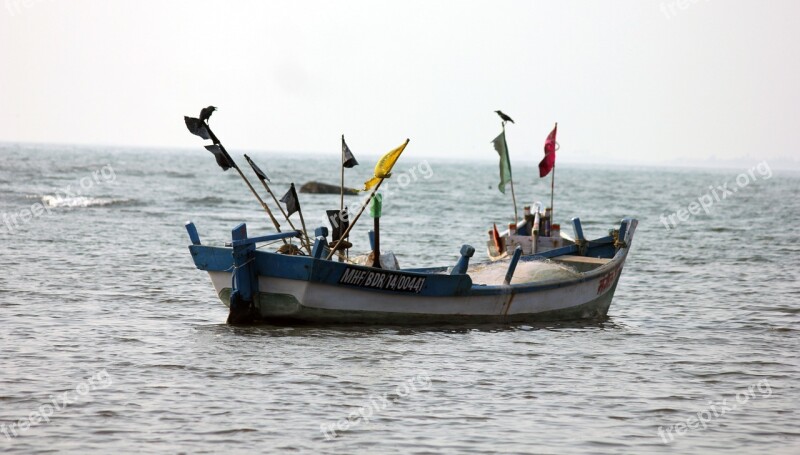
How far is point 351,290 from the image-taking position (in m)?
14.6

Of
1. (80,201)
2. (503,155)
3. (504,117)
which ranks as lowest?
(80,201)

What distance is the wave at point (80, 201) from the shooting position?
42750mm

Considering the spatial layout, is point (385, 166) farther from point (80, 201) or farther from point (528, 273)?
point (80, 201)

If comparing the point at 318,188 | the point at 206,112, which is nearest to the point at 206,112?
the point at 206,112

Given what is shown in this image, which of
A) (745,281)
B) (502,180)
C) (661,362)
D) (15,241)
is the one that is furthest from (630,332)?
(15,241)

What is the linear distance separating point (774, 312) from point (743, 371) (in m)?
5.71

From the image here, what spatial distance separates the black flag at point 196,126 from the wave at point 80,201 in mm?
27799

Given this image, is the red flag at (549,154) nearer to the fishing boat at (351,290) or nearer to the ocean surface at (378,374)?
the ocean surface at (378,374)

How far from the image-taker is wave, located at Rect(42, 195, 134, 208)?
42.8 metres

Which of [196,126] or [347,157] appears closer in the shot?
[196,126]

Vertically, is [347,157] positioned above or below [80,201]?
above

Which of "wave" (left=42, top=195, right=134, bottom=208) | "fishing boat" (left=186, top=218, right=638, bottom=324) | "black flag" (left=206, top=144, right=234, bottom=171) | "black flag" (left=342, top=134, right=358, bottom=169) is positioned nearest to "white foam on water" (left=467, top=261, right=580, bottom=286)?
"fishing boat" (left=186, top=218, right=638, bottom=324)

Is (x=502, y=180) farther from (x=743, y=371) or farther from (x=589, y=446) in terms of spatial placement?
(x=589, y=446)

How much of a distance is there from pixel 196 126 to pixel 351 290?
338cm
